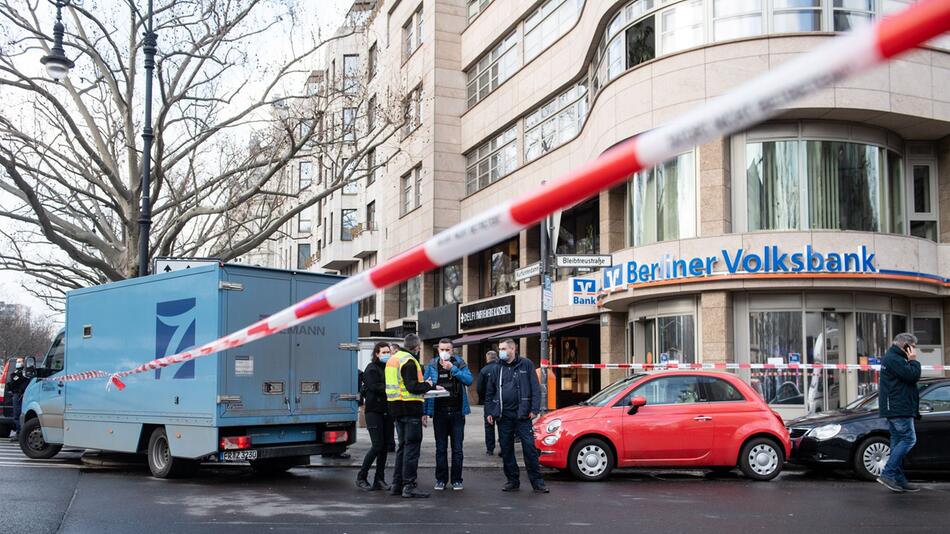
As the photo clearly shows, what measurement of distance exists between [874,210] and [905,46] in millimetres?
19811

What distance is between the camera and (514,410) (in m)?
10.8

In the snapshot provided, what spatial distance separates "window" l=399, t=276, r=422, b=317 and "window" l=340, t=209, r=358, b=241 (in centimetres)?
783

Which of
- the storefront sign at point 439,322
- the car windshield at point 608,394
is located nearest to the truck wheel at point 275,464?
Result: the car windshield at point 608,394

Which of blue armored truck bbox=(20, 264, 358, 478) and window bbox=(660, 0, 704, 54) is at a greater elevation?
window bbox=(660, 0, 704, 54)

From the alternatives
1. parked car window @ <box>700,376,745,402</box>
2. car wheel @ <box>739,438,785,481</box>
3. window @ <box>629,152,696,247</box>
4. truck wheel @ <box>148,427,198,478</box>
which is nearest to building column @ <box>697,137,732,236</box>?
window @ <box>629,152,696,247</box>

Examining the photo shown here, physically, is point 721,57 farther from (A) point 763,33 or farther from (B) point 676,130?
(B) point 676,130

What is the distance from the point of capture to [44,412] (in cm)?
1431

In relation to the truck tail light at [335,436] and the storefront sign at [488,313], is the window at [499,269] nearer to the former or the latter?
the storefront sign at [488,313]

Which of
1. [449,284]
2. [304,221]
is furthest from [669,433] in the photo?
[304,221]

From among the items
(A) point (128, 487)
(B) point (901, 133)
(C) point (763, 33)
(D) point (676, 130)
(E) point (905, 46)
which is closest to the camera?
(E) point (905, 46)

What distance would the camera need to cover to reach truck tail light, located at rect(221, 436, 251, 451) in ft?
36.2

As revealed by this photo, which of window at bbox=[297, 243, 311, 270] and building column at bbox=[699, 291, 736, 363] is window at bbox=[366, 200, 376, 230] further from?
building column at bbox=[699, 291, 736, 363]

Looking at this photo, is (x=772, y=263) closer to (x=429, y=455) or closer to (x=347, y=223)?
(x=429, y=455)

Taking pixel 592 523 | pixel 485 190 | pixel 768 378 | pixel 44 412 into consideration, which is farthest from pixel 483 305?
pixel 592 523
